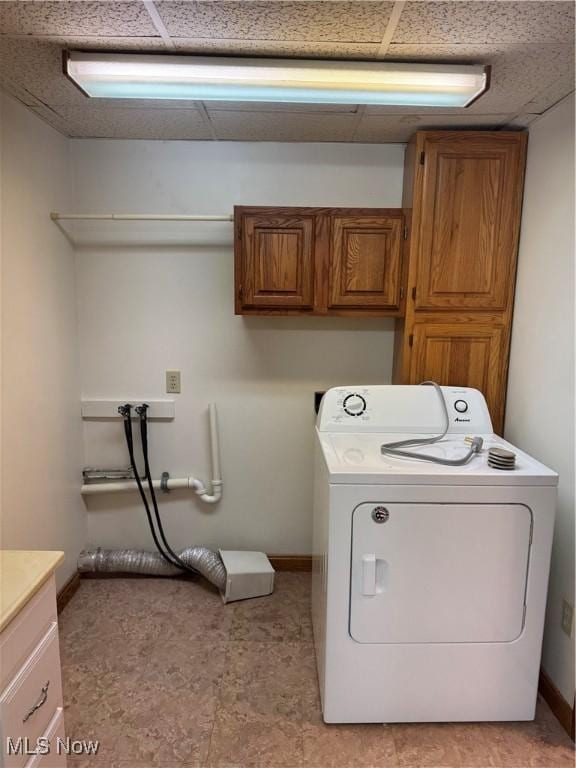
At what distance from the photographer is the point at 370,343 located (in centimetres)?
257

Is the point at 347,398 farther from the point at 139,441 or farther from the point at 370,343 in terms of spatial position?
the point at 139,441

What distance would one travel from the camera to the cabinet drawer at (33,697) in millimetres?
1057

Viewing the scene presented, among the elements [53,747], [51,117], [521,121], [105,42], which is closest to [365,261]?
[521,121]

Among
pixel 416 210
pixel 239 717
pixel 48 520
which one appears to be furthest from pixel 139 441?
pixel 416 210

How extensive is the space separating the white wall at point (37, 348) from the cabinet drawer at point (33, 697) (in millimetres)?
786

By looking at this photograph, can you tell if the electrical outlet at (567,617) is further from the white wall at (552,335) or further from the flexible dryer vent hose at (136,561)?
the flexible dryer vent hose at (136,561)

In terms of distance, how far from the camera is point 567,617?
1757 millimetres

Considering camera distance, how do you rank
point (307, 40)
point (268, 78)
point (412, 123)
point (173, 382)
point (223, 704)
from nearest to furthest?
point (307, 40)
point (268, 78)
point (223, 704)
point (412, 123)
point (173, 382)

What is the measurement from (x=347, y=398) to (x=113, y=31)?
1545 mm

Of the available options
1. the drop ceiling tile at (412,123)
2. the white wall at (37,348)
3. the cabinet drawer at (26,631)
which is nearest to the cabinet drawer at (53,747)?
the cabinet drawer at (26,631)

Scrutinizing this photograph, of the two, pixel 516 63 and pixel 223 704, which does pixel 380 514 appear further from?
pixel 516 63

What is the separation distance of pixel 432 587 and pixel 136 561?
5.57 feet

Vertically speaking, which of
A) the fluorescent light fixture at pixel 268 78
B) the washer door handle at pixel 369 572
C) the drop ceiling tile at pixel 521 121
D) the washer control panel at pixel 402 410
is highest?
the drop ceiling tile at pixel 521 121

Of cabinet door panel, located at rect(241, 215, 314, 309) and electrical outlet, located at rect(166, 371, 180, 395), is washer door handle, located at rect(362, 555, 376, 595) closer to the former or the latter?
cabinet door panel, located at rect(241, 215, 314, 309)
